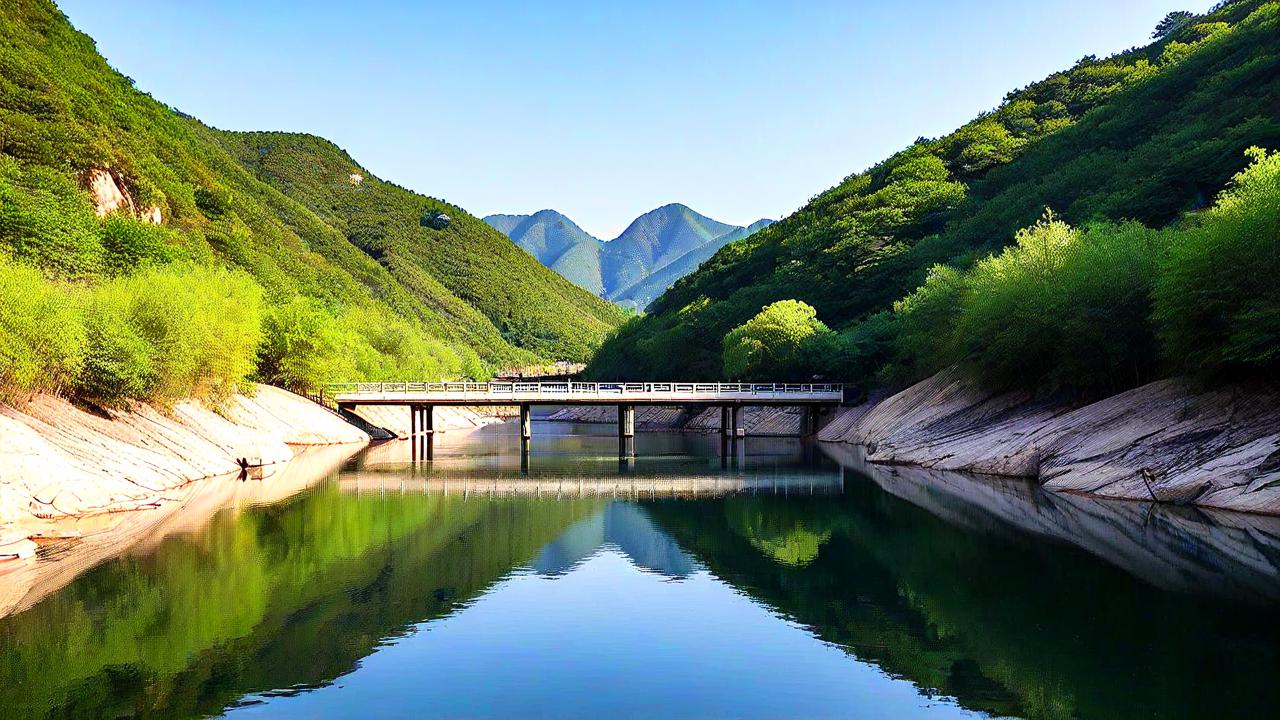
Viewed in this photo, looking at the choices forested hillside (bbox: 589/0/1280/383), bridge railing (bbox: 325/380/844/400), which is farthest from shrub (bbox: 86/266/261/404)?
forested hillside (bbox: 589/0/1280/383)

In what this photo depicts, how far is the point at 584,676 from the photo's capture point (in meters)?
20.2

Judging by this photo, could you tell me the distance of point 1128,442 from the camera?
147ft

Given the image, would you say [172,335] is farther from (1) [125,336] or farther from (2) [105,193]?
(2) [105,193]

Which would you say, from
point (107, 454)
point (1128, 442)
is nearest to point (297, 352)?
point (107, 454)

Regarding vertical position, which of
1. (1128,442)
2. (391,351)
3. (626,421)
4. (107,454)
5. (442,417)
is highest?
(391,351)

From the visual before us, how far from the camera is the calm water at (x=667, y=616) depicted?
1872cm

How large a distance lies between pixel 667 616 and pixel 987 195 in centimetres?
13970

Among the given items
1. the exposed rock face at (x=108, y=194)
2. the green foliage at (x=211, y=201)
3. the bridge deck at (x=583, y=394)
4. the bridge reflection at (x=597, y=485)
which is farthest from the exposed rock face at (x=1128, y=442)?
the green foliage at (x=211, y=201)

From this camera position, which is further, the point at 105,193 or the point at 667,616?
the point at 105,193

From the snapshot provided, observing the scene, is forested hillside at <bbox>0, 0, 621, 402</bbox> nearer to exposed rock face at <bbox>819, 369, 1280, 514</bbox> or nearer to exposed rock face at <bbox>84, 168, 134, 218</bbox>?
exposed rock face at <bbox>84, 168, 134, 218</bbox>

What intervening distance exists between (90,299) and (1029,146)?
5592 inches

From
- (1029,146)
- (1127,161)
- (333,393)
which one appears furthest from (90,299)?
(1029,146)

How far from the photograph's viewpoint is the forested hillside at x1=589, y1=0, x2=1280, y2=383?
99250 millimetres

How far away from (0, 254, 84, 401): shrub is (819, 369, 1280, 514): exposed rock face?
4319cm
